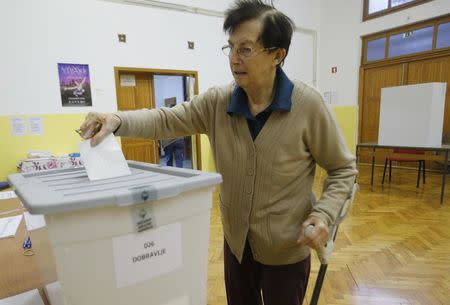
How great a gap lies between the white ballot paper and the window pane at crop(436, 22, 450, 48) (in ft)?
18.3

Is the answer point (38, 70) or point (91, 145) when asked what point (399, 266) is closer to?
point (91, 145)

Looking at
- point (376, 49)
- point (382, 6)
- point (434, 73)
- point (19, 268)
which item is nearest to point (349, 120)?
point (376, 49)

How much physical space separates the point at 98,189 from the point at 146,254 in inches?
5.4

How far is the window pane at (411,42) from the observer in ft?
15.3

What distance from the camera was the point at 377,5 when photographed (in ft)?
17.1

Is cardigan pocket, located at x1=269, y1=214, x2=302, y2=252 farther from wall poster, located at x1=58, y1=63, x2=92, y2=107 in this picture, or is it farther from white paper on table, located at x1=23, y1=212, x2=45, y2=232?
wall poster, located at x1=58, y1=63, x2=92, y2=107

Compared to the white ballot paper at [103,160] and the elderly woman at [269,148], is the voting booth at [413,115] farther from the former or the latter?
the white ballot paper at [103,160]

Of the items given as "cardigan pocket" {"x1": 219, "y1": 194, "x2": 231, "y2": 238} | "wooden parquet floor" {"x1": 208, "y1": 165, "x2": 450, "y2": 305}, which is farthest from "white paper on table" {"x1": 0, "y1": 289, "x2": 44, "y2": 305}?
"wooden parquet floor" {"x1": 208, "y1": 165, "x2": 450, "y2": 305}

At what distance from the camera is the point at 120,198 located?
436 millimetres

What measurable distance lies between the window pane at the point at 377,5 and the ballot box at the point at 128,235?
602 cm

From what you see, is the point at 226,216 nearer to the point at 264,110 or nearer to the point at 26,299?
the point at 264,110

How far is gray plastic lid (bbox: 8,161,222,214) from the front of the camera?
40cm

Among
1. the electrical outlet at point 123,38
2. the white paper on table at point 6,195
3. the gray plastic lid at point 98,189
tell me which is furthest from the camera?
the electrical outlet at point 123,38

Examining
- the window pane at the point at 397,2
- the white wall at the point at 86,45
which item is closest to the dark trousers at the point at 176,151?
the white wall at the point at 86,45
